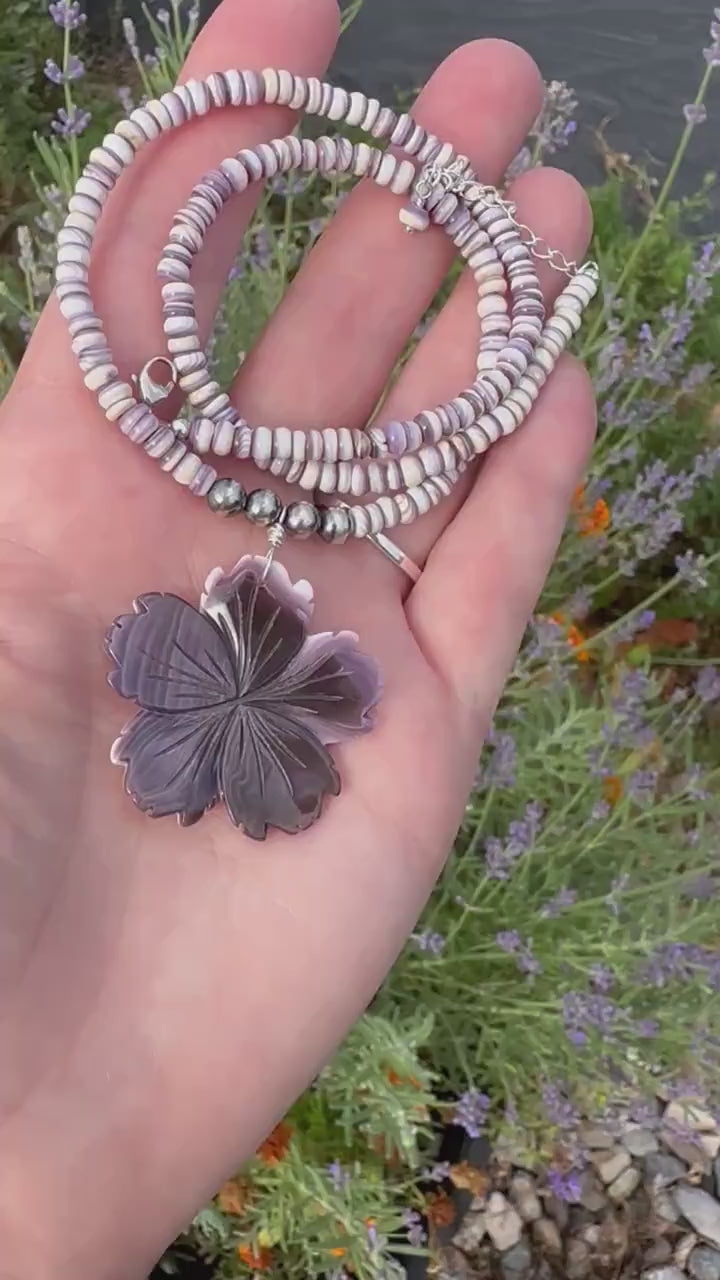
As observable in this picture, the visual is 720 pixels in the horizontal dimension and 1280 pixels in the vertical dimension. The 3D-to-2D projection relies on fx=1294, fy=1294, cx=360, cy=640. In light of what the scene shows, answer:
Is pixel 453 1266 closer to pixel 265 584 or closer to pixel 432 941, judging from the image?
pixel 432 941

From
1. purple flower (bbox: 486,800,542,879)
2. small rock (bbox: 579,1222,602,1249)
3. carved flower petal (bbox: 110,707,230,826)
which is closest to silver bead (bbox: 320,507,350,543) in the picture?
carved flower petal (bbox: 110,707,230,826)

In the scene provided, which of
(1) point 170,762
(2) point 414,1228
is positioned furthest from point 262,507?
(2) point 414,1228

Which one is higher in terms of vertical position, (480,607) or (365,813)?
(480,607)

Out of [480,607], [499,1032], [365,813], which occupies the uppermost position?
[480,607]

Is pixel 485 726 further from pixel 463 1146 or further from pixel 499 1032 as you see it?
pixel 463 1146

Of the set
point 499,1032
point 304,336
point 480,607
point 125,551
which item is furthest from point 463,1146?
point 304,336
